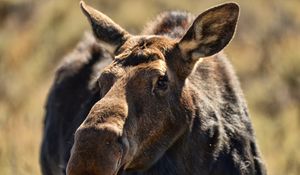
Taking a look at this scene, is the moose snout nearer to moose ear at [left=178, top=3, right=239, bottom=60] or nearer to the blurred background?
moose ear at [left=178, top=3, right=239, bottom=60]

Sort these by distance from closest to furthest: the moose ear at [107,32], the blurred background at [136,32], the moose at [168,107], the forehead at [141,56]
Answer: the moose at [168,107] → the forehead at [141,56] → the moose ear at [107,32] → the blurred background at [136,32]

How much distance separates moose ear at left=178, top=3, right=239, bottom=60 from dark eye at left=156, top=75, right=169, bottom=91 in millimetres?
407

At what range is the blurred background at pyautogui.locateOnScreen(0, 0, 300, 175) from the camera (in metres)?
14.6

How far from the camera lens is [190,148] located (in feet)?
27.3

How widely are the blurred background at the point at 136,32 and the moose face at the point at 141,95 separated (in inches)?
162

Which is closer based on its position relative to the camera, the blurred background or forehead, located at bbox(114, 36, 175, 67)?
forehead, located at bbox(114, 36, 175, 67)

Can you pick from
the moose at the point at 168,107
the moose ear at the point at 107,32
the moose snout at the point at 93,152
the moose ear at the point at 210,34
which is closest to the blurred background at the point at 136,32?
the moose ear at the point at 107,32

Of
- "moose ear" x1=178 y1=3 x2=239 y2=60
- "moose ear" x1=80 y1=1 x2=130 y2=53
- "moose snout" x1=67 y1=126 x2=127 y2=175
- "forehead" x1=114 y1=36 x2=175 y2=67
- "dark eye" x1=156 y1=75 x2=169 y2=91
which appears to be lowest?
"moose snout" x1=67 y1=126 x2=127 y2=175

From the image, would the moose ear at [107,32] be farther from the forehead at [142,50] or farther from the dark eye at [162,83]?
the dark eye at [162,83]

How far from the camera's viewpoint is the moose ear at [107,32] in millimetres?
8523

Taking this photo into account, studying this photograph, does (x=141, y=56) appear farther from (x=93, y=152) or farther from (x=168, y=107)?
(x=93, y=152)

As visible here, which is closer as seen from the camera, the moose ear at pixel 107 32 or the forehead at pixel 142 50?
the forehead at pixel 142 50

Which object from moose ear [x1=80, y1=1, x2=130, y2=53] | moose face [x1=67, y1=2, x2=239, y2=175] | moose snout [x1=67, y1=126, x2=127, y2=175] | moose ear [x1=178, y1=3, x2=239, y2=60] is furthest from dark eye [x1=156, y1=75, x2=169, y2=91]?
moose snout [x1=67, y1=126, x2=127, y2=175]

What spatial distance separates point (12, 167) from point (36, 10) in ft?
57.5
